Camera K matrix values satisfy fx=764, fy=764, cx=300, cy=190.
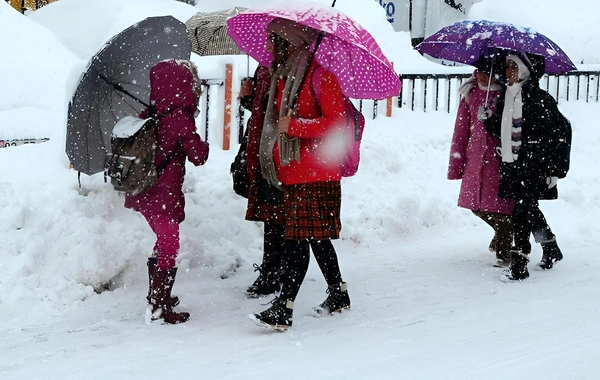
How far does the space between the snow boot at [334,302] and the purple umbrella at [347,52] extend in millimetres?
1302

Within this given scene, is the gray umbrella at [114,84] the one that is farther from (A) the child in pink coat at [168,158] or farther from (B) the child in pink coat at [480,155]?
(B) the child in pink coat at [480,155]

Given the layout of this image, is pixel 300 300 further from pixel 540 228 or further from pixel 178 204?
pixel 540 228

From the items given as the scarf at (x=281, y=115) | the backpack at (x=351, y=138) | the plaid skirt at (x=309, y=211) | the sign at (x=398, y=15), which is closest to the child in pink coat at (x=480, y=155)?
the backpack at (x=351, y=138)

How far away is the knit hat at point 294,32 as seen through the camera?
15.0 ft

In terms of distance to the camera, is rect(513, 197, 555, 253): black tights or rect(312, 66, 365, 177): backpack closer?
rect(312, 66, 365, 177): backpack

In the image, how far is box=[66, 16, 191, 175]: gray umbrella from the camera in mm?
4945

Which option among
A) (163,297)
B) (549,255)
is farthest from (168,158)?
(549,255)

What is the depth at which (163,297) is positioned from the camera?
4770 millimetres

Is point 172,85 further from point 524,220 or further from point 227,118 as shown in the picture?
point 227,118

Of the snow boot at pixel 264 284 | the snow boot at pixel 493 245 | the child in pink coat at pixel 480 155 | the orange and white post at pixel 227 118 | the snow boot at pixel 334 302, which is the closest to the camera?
the snow boot at pixel 334 302

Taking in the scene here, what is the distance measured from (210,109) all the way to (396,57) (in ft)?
35.5

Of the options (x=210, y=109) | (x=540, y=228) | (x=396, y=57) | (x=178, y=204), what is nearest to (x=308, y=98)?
(x=178, y=204)

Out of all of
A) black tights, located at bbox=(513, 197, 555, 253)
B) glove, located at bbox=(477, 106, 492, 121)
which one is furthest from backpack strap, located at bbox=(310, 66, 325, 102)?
black tights, located at bbox=(513, 197, 555, 253)

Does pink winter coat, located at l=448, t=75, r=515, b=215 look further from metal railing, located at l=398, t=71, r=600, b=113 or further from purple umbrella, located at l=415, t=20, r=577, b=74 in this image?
metal railing, located at l=398, t=71, r=600, b=113
